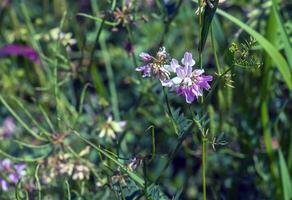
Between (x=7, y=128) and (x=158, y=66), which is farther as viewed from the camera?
(x=7, y=128)

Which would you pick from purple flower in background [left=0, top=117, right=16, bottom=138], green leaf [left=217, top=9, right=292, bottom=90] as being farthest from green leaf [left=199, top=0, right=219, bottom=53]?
purple flower in background [left=0, top=117, right=16, bottom=138]

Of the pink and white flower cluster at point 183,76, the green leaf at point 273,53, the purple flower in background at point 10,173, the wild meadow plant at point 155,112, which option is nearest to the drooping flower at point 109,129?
the wild meadow plant at point 155,112

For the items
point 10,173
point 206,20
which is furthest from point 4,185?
point 206,20

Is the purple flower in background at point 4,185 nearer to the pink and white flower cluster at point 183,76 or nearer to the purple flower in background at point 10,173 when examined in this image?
the purple flower in background at point 10,173

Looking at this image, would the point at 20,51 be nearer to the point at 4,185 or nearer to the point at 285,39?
the point at 4,185

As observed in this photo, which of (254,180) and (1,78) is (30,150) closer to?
(1,78)

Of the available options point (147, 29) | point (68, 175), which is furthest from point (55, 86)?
point (147, 29)
